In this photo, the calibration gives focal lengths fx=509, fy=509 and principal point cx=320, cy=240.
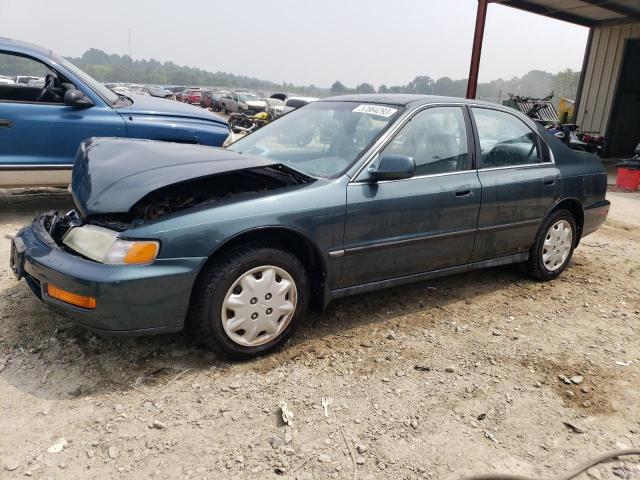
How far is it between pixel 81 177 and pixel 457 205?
7.91 feet

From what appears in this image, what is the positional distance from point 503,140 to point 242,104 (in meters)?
27.7

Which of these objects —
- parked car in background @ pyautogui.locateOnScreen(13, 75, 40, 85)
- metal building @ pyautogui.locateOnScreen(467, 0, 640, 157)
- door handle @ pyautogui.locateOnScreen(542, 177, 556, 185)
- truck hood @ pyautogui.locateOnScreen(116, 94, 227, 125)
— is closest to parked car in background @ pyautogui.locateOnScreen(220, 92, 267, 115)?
metal building @ pyautogui.locateOnScreen(467, 0, 640, 157)

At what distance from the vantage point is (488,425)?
2.46 metres

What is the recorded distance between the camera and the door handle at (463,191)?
345 cm

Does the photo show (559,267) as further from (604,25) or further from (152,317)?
(604,25)

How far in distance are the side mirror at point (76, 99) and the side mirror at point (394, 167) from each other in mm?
3550

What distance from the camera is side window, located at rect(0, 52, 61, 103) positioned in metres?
5.18

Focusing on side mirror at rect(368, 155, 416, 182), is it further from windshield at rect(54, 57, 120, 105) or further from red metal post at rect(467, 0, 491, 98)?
red metal post at rect(467, 0, 491, 98)

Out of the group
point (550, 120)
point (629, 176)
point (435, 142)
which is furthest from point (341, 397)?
point (550, 120)

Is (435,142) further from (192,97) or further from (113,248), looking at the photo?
(192,97)

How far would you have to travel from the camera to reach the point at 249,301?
274 centimetres

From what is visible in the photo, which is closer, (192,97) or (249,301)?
(249,301)

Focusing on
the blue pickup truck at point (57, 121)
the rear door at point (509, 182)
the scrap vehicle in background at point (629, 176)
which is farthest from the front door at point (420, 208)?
the scrap vehicle in background at point (629, 176)

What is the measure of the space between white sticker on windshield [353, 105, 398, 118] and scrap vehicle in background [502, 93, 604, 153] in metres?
10.00
